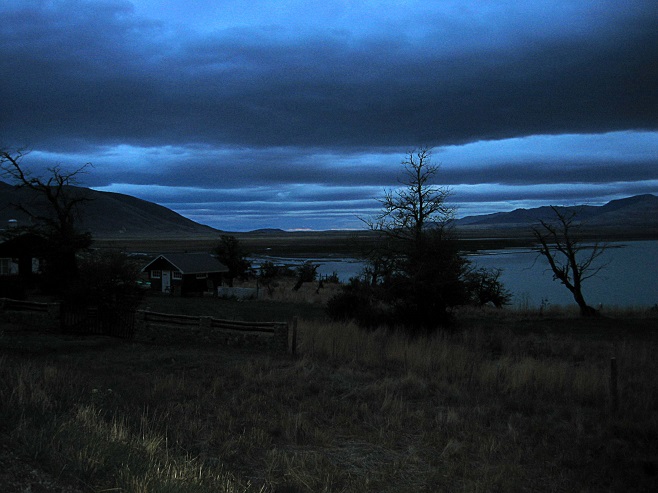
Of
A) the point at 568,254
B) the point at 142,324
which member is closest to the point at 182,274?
the point at 142,324

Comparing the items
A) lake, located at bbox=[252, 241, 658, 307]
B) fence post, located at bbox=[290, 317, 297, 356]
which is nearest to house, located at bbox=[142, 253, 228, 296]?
lake, located at bbox=[252, 241, 658, 307]

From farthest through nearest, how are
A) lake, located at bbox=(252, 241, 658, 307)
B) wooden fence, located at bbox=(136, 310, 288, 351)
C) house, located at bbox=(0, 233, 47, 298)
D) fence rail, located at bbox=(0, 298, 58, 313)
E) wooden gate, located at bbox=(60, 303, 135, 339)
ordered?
lake, located at bbox=(252, 241, 658, 307) → house, located at bbox=(0, 233, 47, 298) → fence rail, located at bbox=(0, 298, 58, 313) → wooden gate, located at bbox=(60, 303, 135, 339) → wooden fence, located at bbox=(136, 310, 288, 351)

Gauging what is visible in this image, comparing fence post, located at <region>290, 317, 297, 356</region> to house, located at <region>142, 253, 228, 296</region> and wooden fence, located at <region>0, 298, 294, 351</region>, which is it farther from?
house, located at <region>142, 253, 228, 296</region>

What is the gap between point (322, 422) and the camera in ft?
31.5

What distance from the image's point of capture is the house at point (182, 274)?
163 ft

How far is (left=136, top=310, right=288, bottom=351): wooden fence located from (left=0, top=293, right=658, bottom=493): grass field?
2.63 ft

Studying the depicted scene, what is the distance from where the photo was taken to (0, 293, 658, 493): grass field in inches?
229

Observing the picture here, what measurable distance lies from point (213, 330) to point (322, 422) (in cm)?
1013

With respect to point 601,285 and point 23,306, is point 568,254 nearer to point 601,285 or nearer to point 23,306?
point 601,285

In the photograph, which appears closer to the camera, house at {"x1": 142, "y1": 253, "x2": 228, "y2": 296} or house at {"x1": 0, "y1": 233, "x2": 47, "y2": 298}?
house at {"x1": 0, "y1": 233, "x2": 47, "y2": 298}

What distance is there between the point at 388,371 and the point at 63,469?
10386mm

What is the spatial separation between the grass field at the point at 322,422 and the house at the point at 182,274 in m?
32.5

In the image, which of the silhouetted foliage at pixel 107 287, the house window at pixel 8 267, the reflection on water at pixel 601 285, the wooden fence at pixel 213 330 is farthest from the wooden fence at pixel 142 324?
the house window at pixel 8 267

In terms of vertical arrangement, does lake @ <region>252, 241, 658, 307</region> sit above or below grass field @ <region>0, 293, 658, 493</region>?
below
